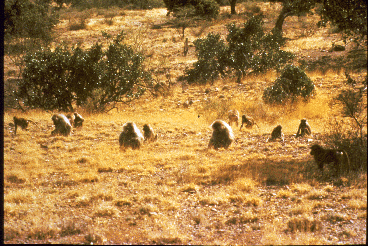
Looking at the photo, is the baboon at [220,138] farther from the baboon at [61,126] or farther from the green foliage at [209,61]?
the green foliage at [209,61]

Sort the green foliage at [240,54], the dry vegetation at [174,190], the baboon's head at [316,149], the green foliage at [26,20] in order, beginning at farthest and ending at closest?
the green foliage at [240,54], the green foliage at [26,20], the baboon's head at [316,149], the dry vegetation at [174,190]

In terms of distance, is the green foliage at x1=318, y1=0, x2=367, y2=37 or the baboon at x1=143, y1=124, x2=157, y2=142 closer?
the green foliage at x1=318, y1=0, x2=367, y2=37

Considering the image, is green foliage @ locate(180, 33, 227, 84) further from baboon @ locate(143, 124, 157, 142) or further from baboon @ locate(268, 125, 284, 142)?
baboon @ locate(268, 125, 284, 142)

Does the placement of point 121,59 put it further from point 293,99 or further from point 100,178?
point 100,178

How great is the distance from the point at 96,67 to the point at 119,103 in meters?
3.17

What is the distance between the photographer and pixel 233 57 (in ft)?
69.6

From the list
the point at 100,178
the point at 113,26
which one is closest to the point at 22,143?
the point at 100,178

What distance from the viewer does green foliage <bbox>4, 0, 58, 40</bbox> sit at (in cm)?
1922

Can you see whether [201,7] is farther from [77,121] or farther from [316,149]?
[316,149]

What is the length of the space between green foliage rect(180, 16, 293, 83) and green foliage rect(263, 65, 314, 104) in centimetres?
472

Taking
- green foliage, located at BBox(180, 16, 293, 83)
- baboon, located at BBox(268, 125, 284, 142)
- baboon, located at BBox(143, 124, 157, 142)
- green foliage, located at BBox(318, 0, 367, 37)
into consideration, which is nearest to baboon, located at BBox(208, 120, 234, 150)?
baboon, located at BBox(268, 125, 284, 142)

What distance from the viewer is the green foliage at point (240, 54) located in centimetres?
2108

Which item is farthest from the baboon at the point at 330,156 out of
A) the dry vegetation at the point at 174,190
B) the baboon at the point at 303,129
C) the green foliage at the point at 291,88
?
the green foliage at the point at 291,88

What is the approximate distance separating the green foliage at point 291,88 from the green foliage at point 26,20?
1348cm
